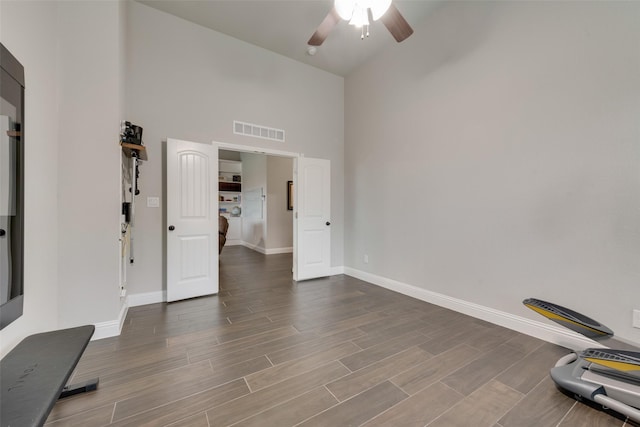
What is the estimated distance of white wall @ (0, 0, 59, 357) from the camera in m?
1.39

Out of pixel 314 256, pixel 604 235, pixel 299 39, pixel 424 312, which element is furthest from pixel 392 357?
pixel 299 39

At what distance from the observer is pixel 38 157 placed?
66.9 inches

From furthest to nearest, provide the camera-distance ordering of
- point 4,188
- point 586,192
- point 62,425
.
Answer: point 586,192
point 62,425
point 4,188

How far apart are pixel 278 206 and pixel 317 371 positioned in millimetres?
5437

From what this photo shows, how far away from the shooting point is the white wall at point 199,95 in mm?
3158

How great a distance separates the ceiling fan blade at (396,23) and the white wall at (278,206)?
4.88m

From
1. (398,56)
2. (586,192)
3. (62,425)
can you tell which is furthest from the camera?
(398,56)

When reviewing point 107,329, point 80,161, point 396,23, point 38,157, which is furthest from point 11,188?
point 396,23

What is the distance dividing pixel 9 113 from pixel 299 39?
351cm

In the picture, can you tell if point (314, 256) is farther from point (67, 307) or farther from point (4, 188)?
point (4, 188)

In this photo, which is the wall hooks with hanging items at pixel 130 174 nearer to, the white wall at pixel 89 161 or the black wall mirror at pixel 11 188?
the white wall at pixel 89 161

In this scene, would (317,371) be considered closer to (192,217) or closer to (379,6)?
(192,217)

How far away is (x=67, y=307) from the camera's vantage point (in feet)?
7.22

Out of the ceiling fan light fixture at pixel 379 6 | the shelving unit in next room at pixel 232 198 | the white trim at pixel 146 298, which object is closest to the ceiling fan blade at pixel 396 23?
the ceiling fan light fixture at pixel 379 6
